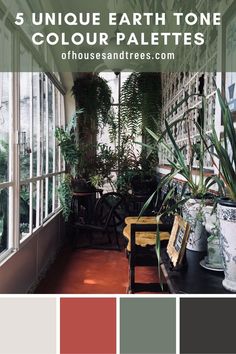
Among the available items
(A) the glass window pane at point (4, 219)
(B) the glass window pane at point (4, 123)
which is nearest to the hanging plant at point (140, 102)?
(B) the glass window pane at point (4, 123)

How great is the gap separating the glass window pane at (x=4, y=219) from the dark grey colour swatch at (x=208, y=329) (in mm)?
1375

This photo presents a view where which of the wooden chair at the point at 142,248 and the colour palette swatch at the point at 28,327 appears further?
the wooden chair at the point at 142,248

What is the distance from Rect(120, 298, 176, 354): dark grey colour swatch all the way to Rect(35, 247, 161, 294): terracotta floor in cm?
83

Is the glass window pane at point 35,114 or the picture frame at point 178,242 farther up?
the glass window pane at point 35,114

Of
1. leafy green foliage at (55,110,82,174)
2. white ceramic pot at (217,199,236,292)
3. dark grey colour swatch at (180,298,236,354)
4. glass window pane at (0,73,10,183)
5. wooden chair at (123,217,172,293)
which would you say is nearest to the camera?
white ceramic pot at (217,199,236,292)

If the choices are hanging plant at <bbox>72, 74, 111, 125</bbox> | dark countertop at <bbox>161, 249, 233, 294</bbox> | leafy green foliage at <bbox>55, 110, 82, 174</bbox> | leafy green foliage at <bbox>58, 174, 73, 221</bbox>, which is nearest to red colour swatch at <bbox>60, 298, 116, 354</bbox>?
dark countertop at <bbox>161, 249, 233, 294</bbox>

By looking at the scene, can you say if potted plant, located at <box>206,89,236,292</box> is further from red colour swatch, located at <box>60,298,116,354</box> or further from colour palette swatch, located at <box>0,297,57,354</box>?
colour palette swatch, located at <box>0,297,57,354</box>

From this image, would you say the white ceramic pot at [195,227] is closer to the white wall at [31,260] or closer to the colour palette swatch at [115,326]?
the colour palette swatch at [115,326]

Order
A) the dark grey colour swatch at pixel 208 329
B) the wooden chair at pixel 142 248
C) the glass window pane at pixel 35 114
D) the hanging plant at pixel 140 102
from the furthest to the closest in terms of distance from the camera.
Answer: the hanging plant at pixel 140 102 → the glass window pane at pixel 35 114 → the wooden chair at pixel 142 248 → the dark grey colour swatch at pixel 208 329

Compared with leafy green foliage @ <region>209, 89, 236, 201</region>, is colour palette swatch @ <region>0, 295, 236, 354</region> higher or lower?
lower

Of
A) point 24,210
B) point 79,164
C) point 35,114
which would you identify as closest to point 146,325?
point 24,210

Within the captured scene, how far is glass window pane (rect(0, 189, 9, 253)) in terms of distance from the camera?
2.01 m

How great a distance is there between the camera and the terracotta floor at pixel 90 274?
2.35 meters

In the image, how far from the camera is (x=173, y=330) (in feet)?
3.57
